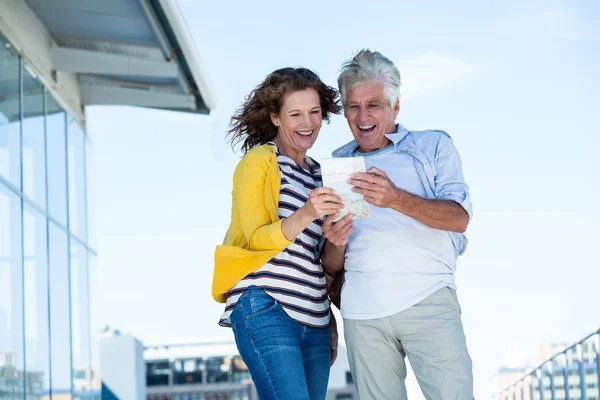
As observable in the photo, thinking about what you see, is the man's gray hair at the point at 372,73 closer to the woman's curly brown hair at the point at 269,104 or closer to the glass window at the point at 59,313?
the woman's curly brown hair at the point at 269,104

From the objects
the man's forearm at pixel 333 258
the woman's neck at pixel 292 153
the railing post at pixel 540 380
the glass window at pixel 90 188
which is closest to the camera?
the man's forearm at pixel 333 258

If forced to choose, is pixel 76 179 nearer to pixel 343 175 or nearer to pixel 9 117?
pixel 9 117

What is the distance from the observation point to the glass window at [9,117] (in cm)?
768

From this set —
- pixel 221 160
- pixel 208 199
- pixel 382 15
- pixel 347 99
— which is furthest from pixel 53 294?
pixel 208 199

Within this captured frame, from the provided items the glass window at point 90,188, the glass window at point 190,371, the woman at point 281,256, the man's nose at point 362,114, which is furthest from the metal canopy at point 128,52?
the glass window at point 190,371

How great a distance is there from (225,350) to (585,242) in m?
31.1

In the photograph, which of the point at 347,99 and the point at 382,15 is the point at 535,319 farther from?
the point at 347,99

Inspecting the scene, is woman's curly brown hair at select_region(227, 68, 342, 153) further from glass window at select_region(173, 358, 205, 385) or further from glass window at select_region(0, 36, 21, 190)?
glass window at select_region(173, 358, 205, 385)

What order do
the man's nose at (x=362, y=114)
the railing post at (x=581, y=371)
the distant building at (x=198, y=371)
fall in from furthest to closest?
the distant building at (x=198, y=371), the railing post at (x=581, y=371), the man's nose at (x=362, y=114)

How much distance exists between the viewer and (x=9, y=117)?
7.90m

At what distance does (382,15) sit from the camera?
131 ft

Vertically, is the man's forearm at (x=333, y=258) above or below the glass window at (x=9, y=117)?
below

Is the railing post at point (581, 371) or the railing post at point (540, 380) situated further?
A: the railing post at point (540, 380)

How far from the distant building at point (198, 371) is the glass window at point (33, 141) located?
8576mm
